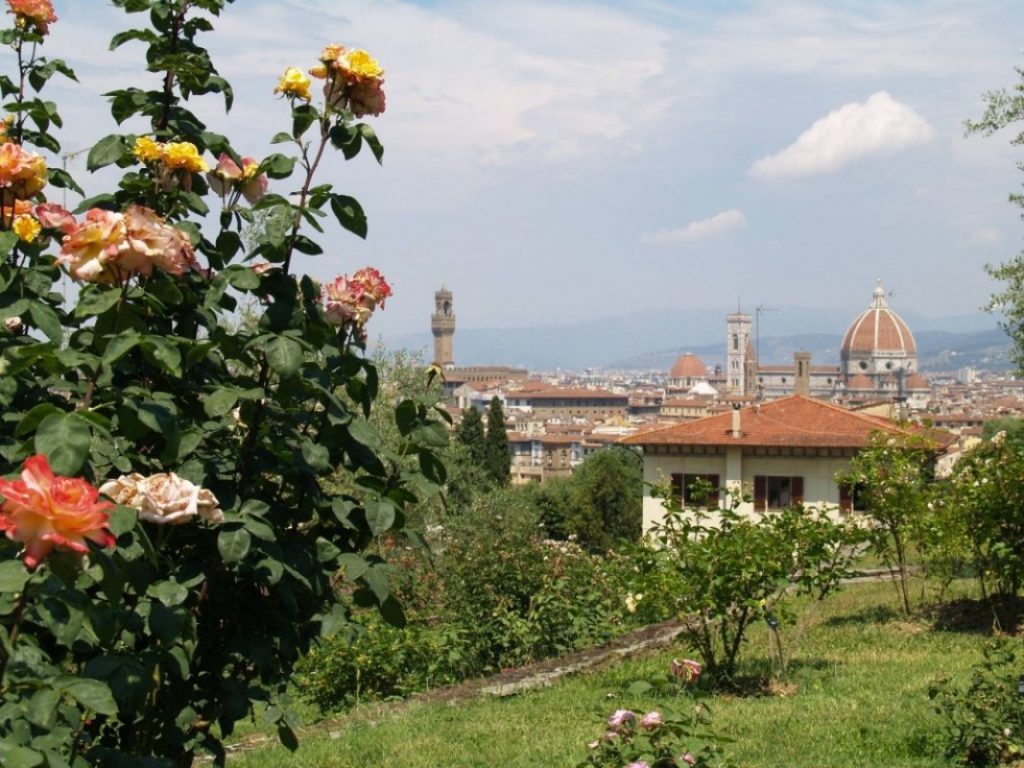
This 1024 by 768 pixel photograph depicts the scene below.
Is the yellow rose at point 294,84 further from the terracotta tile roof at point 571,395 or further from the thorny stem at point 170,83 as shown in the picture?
the terracotta tile roof at point 571,395

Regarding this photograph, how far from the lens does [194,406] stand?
279cm

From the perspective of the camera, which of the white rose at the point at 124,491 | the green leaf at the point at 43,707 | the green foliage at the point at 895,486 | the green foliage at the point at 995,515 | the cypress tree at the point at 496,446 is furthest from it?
the cypress tree at the point at 496,446

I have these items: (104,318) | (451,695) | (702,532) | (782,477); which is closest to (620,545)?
(702,532)

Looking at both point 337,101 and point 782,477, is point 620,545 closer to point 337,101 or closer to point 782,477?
point 337,101

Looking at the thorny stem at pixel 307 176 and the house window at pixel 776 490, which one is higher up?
the thorny stem at pixel 307 176

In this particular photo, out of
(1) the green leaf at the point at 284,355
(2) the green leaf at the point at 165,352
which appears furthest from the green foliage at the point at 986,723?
(2) the green leaf at the point at 165,352

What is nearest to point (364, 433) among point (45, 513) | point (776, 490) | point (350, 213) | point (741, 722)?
point (350, 213)

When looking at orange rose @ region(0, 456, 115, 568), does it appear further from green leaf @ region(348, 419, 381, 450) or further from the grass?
the grass

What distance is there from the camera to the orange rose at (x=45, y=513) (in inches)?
64.5

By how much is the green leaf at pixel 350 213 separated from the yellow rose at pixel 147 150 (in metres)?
0.43

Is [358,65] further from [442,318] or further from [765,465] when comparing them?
[442,318]

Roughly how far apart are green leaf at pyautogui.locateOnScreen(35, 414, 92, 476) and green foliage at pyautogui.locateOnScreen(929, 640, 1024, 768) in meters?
4.02

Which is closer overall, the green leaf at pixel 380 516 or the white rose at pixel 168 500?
the white rose at pixel 168 500

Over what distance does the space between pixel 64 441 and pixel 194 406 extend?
828 mm
